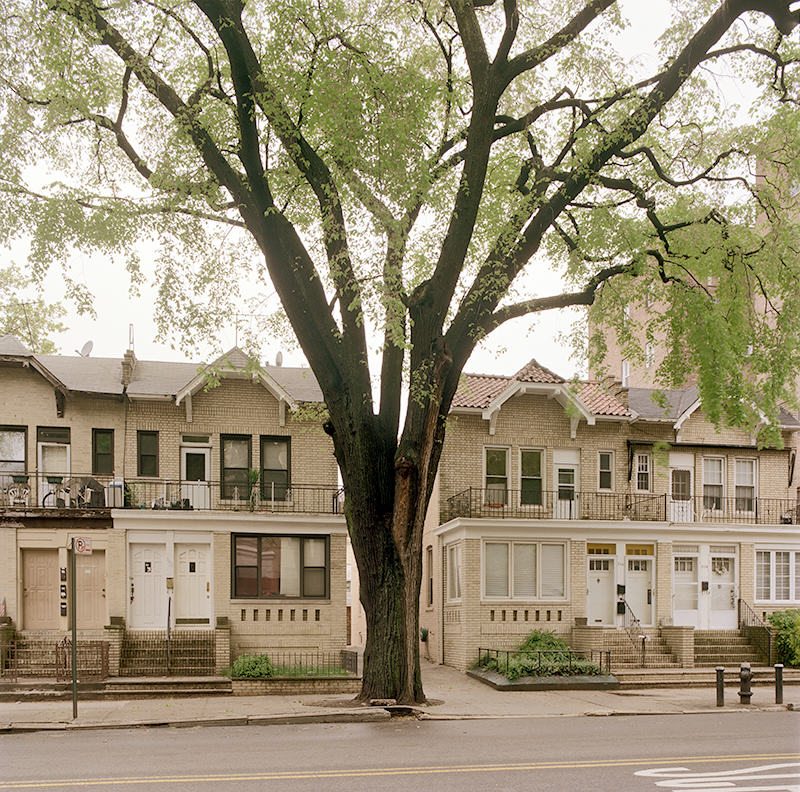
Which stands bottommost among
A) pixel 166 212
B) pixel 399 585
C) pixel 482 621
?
pixel 482 621

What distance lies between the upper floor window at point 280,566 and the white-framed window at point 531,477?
20.3 ft

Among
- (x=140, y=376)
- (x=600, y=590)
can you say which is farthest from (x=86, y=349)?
(x=600, y=590)

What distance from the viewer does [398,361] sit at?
17812mm

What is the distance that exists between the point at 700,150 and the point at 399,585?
991 centimetres

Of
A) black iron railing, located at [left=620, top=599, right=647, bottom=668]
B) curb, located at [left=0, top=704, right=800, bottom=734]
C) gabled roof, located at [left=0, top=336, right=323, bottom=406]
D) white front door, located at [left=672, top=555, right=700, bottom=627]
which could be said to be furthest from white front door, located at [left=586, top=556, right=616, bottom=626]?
curb, located at [left=0, top=704, right=800, bottom=734]

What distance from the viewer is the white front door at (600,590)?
97.8ft

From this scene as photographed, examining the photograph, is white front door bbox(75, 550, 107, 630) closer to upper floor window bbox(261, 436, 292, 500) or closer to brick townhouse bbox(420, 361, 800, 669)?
upper floor window bbox(261, 436, 292, 500)

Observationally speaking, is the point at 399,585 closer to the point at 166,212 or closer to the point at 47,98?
the point at 166,212

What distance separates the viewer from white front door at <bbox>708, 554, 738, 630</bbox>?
30625 millimetres

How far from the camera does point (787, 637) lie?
2873cm

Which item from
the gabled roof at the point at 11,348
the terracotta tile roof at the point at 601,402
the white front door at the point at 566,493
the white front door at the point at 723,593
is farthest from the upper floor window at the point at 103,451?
the white front door at the point at 723,593

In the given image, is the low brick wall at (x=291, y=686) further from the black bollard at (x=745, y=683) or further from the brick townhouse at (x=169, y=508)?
the black bollard at (x=745, y=683)

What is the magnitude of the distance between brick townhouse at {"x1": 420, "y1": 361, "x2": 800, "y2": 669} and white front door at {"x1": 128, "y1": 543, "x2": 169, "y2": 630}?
816 centimetres

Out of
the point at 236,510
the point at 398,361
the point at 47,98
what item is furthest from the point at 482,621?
the point at 47,98
